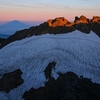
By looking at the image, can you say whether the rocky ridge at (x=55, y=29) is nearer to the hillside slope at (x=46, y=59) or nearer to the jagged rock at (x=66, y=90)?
the hillside slope at (x=46, y=59)

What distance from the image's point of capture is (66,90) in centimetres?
3169

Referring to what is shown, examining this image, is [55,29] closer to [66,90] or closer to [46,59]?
[46,59]

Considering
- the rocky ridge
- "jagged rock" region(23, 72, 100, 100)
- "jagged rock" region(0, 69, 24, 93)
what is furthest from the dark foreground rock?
the rocky ridge

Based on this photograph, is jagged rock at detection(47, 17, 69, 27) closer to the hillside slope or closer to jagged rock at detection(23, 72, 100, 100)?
the hillside slope

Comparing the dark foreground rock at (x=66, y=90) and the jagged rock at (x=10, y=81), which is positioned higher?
the dark foreground rock at (x=66, y=90)

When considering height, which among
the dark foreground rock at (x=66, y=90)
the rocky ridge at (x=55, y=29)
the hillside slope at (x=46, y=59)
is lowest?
the rocky ridge at (x=55, y=29)

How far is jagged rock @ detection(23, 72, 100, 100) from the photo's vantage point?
3064 centimetres

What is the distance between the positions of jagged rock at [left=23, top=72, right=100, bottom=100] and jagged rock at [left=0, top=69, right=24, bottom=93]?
3.27m

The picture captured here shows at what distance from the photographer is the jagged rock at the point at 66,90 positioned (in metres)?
30.6

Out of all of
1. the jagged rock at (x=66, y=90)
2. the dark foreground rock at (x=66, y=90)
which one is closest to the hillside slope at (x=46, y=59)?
the dark foreground rock at (x=66, y=90)

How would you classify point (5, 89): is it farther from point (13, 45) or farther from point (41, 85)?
point (13, 45)

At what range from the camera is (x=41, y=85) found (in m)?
33.2

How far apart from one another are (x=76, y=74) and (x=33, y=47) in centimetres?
1498

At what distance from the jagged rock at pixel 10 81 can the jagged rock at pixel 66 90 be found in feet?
10.7
